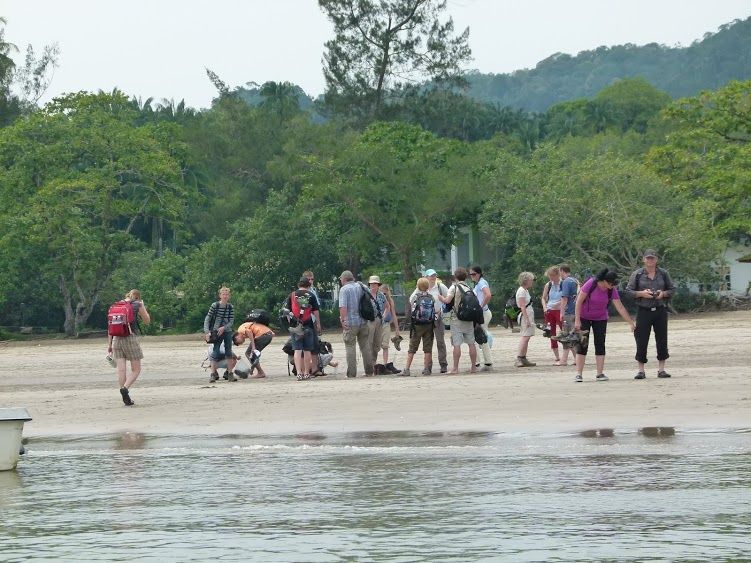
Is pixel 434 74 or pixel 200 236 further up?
pixel 434 74

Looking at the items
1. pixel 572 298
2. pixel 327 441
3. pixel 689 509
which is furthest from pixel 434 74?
pixel 689 509

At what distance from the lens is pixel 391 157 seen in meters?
49.1

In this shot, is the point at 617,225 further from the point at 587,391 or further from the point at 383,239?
the point at 587,391

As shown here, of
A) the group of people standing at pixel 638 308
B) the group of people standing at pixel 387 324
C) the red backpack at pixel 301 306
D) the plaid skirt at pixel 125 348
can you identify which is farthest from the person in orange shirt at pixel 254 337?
the group of people standing at pixel 638 308

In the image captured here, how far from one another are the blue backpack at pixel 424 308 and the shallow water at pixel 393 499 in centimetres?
635

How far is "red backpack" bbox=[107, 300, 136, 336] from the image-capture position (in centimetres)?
1836

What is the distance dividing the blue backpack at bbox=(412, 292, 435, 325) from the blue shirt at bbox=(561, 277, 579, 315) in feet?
6.52

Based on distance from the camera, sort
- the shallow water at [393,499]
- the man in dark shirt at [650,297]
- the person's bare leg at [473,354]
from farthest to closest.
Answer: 1. the person's bare leg at [473,354]
2. the man in dark shirt at [650,297]
3. the shallow water at [393,499]

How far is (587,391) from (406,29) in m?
56.2

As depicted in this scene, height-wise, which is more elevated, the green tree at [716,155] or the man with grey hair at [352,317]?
the green tree at [716,155]

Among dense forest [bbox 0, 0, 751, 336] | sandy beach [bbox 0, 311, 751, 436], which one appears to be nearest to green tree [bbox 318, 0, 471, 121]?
dense forest [bbox 0, 0, 751, 336]

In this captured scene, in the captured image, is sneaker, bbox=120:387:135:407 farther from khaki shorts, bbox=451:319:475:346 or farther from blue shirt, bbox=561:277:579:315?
blue shirt, bbox=561:277:579:315

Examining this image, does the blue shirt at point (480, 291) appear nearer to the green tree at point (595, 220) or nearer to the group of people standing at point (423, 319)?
the group of people standing at point (423, 319)

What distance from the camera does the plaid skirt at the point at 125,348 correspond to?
60.7ft
